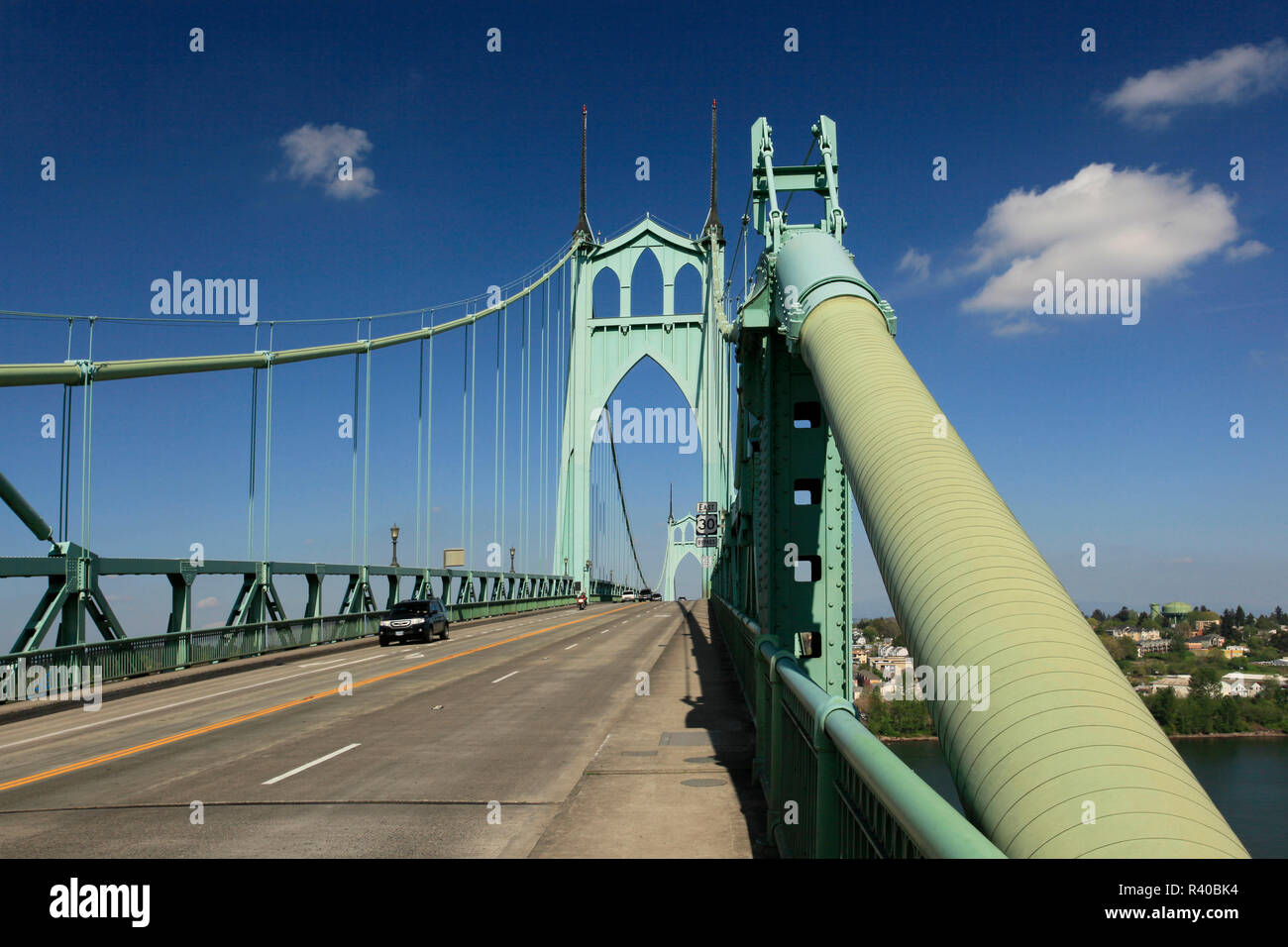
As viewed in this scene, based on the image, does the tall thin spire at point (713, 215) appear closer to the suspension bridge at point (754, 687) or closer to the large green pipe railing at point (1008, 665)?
the suspension bridge at point (754, 687)

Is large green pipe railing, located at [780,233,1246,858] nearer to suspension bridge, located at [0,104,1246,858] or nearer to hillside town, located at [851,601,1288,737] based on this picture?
suspension bridge, located at [0,104,1246,858]

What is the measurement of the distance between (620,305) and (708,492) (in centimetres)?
1784

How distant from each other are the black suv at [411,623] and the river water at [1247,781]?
1948cm

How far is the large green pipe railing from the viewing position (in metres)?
2.77

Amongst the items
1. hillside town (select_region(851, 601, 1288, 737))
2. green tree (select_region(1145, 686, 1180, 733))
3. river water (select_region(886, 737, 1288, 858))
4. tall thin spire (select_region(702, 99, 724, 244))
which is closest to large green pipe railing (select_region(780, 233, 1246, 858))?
river water (select_region(886, 737, 1288, 858))

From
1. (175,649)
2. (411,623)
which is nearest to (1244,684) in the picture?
(175,649)

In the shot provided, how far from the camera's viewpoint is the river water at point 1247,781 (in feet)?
39.8

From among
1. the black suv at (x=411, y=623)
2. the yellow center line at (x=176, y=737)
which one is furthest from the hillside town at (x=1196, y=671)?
the black suv at (x=411, y=623)

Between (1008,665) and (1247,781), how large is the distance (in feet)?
43.2

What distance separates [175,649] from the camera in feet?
74.9

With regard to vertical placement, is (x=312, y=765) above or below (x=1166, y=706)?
below

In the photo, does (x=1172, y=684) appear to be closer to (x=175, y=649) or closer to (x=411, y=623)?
(x=175, y=649)
